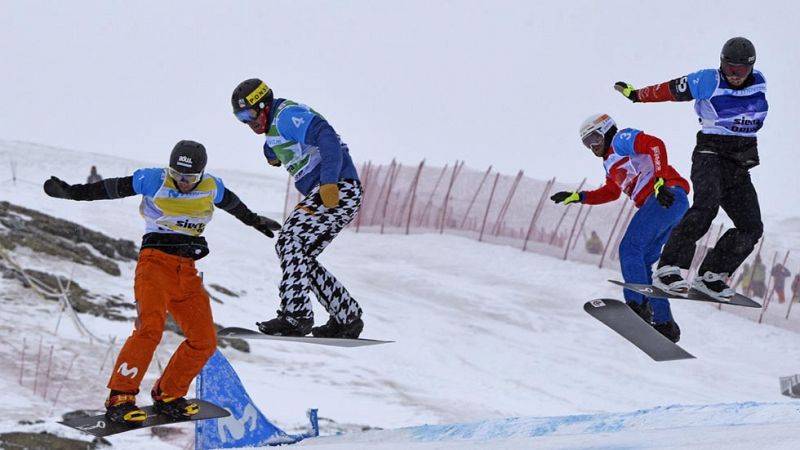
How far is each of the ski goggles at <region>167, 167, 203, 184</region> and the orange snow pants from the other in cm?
51

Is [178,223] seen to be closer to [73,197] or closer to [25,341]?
[73,197]

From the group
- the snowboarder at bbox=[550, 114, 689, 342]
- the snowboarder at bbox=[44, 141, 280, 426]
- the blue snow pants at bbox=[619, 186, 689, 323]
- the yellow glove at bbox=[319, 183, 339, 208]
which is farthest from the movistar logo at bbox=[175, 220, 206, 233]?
the blue snow pants at bbox=[619, 186, 689, 323]

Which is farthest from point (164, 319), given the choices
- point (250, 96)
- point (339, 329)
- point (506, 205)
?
point (506, 205)

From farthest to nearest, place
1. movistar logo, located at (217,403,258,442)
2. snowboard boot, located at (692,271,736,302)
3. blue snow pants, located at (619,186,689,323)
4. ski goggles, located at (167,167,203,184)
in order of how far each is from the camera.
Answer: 1. movistar logo, located at (217,403,258,442)
2. blue snow pants, located at (619,186,689,323)
3. snowboard boot, located at (692,271,736,302)
4. ski goggles, located at (167,167,203,184)

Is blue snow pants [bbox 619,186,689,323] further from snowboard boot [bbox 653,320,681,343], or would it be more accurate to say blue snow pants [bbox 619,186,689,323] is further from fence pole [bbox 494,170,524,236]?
fence pole [bbox 494,170,524,236]

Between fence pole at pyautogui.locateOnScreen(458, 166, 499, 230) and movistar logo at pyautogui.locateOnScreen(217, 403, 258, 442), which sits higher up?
fence pole at pyautogui.locateOnScreen(458, 166, 499, 230)

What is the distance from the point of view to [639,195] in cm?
801

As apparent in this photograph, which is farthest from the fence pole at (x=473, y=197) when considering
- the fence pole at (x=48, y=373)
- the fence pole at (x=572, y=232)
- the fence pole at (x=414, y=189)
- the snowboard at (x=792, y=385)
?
the snowboard at (x=792, y=385)

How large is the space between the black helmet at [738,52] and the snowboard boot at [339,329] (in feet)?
10.1

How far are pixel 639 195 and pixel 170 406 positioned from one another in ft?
→ 12.0

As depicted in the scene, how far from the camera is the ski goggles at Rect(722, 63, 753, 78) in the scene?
731 centimetres

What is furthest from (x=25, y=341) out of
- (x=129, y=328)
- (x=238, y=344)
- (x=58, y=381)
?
(x=238, y=344)

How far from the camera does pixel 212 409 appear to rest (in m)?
8.02

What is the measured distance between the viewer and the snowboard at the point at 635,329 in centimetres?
780
